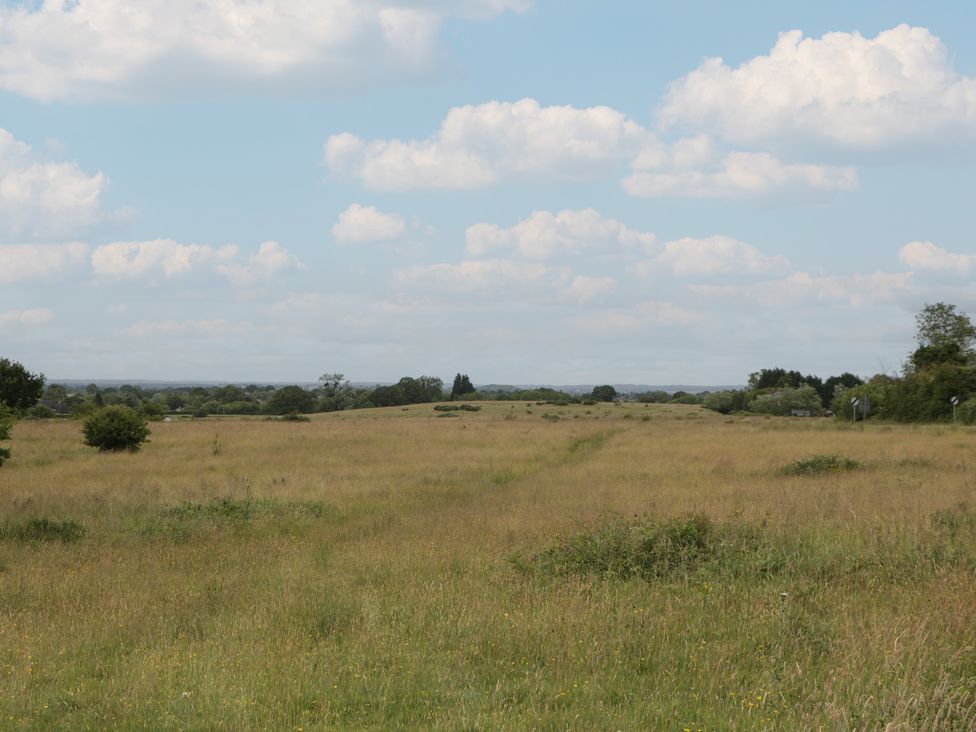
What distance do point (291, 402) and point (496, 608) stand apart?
10794 cm

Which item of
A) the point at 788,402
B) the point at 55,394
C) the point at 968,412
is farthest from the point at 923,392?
the point at 55,394

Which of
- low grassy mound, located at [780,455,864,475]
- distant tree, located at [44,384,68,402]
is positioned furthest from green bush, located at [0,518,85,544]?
distant tree, located at [44,384,68,402]

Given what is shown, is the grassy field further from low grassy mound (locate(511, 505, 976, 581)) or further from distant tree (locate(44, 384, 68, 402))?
distant tree (locate(44, 384, 68, 402))

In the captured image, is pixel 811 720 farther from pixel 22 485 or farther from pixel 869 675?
pixel 22 485

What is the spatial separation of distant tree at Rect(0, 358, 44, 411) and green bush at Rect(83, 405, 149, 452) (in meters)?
36.2

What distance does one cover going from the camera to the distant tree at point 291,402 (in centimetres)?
10972

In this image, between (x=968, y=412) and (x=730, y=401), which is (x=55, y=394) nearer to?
(x=730, y=401)

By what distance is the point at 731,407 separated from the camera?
4520 inches

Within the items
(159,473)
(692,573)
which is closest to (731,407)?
(159,473)

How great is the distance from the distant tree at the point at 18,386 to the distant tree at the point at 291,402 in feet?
136

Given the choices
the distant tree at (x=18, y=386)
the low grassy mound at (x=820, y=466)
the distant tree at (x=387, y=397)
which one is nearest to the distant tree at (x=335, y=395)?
the distant tree at (x=387, y=397)

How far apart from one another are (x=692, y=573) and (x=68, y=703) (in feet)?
22.3

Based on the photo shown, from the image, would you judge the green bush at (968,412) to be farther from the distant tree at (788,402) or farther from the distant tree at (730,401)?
the distant tree at (730,401)

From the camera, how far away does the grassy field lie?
5816 mm
